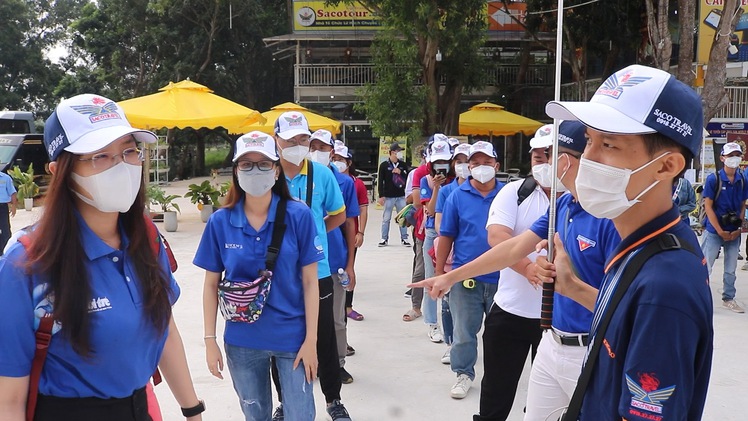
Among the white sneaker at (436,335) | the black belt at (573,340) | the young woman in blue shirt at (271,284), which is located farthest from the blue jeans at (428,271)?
the black belt at (573,340)

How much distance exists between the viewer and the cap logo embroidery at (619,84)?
1760mm

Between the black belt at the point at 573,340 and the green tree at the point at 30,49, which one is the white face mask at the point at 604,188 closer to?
the black belt at the point at 573,340

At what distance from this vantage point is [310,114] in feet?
67.1

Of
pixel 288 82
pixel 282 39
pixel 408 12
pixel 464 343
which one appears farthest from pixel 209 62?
pixel 464 343

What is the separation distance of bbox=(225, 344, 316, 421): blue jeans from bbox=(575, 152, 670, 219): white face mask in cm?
197

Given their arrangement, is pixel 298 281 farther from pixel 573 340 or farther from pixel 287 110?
pixel 287 110

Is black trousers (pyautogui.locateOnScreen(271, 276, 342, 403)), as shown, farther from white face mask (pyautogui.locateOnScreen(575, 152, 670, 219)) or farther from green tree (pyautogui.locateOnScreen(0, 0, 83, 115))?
green tree (pyautogui.locateOnScreen(0, 0, 83, 115))

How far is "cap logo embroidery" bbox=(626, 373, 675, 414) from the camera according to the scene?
5.08 ft

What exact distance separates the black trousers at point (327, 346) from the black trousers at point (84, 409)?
7.46 ft

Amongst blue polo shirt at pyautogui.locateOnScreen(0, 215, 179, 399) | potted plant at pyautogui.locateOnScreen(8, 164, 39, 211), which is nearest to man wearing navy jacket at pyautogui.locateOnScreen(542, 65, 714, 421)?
blue polo shirt at pyautogui.locateOnScreen(0, 215, 179, 399)

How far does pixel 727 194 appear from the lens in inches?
326

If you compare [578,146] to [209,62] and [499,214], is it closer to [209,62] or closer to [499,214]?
[499,214]

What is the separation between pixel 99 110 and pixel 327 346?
2.66 meters

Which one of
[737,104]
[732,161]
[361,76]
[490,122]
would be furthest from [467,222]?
[361,76]
